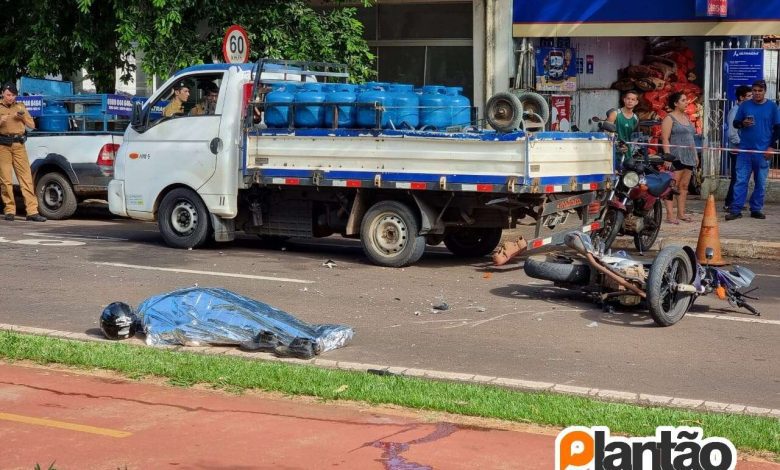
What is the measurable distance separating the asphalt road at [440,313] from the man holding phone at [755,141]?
9.42 ft

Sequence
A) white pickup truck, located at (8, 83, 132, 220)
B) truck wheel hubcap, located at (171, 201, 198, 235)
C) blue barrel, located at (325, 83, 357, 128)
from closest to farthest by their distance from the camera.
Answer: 1. blue barrel, located at (325, 83, 357, 128)
2. truck wheel hubcap, located at (171, 201, 198, 235)
3. white pickup truck, located at (8, 83, 132, 220)

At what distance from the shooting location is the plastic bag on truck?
9164 mm

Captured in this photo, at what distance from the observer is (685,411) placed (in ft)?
24.0

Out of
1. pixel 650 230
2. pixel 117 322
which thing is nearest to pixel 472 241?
pixel 650 230

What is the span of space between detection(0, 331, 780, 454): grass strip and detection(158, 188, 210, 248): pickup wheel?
5.62 m

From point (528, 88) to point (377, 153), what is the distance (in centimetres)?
860

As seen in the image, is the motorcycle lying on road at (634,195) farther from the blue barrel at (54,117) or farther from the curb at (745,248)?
the blue barrel at (54,117)

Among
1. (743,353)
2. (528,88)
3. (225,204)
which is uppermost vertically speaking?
(528,88)

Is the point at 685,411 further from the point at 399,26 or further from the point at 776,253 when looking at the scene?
the point at 399,26

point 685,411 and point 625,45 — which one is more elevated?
point 625,45

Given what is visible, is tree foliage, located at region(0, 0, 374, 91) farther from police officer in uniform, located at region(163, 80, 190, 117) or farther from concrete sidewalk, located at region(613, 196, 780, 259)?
concrete sidewalk, located at region(613, 196, 780, 259)

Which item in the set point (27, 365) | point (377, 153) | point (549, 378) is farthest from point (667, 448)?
point (377, 153)

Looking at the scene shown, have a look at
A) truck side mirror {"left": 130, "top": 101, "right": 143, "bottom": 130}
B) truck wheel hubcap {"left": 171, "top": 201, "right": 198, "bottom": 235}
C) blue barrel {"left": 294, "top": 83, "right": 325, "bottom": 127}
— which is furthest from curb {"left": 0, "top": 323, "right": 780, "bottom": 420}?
truck side mirror {"left": 130, "top": 101, "right": 143, "bottom": 130}

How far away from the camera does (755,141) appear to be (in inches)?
672
